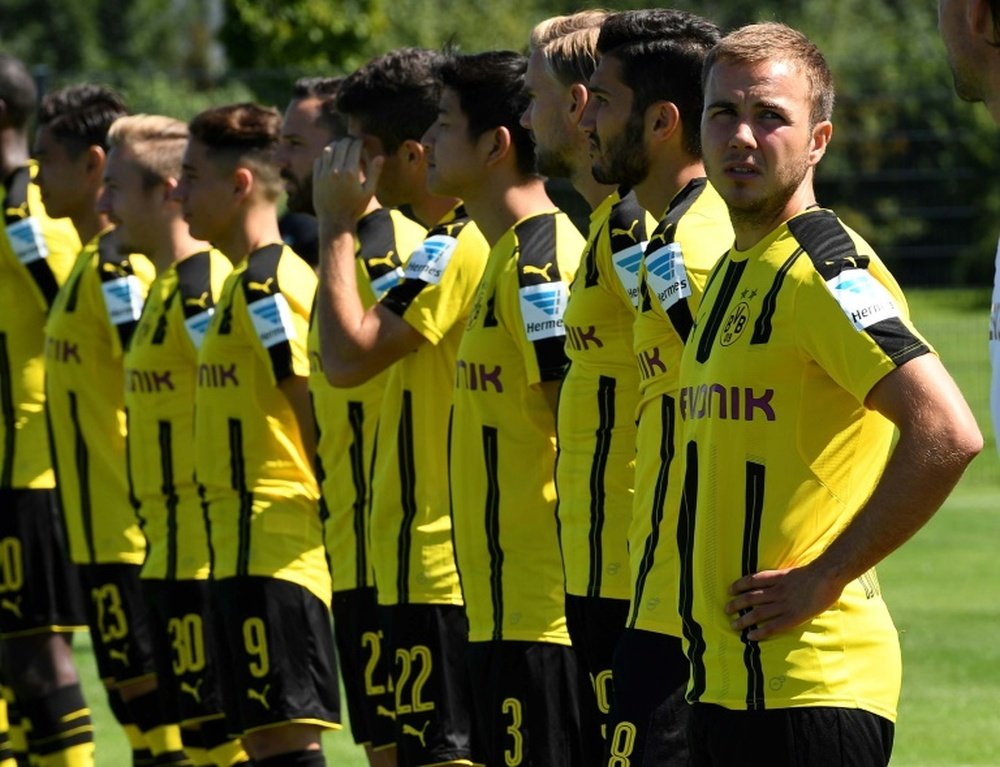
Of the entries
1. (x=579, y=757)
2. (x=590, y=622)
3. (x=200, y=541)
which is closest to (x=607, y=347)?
(x=590, y=622)

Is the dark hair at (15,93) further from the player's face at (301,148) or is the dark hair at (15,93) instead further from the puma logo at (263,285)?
the puma logo at (263,285)

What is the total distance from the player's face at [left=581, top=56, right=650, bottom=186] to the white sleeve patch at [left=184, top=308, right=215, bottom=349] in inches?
101

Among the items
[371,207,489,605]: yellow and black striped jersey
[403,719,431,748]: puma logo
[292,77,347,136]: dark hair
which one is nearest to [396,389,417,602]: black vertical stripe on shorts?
[371,207,489,605]: yellow and black striped jersey

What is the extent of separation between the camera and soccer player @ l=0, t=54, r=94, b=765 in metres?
8.22

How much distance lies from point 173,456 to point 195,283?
662mm

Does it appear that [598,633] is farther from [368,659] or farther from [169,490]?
[169,490]

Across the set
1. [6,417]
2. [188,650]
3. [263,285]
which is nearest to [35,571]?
[6,417]

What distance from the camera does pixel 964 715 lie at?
30.2 ft

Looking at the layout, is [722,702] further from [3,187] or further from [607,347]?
[3,187]

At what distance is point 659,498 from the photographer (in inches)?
183

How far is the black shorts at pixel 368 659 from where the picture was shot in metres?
6.59

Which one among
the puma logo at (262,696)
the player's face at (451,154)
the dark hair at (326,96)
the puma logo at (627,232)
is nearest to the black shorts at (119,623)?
the puma logo at (262,696)

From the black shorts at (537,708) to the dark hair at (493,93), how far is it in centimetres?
150

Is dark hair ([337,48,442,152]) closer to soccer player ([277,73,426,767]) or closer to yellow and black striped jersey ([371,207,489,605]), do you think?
soccer player ([277,73,426,767])
